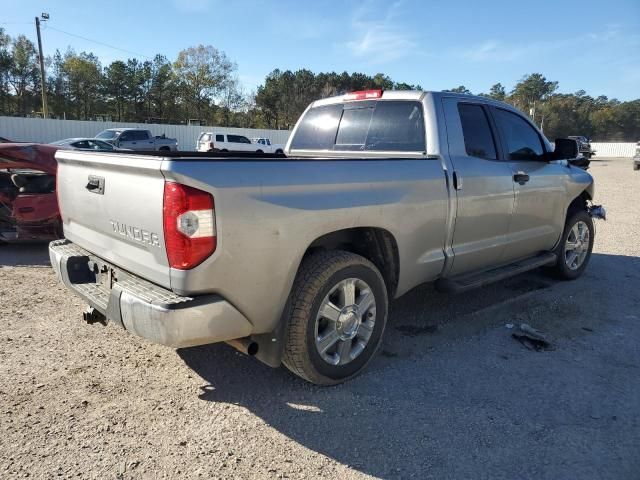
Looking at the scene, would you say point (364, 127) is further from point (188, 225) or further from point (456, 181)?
point (188, 225)

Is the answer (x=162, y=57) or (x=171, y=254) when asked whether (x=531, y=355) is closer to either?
(x=171, y=254)

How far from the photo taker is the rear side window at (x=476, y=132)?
158 inches

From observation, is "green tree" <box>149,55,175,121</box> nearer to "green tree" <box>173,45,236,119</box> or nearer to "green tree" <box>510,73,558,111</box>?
"green tree" <box>173,45,236,119</box>

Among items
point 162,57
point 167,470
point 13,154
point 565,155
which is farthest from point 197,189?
point 162,57

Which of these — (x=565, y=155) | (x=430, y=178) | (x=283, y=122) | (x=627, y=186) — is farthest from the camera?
(x=283, y=122)

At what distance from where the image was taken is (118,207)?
9.02 feet

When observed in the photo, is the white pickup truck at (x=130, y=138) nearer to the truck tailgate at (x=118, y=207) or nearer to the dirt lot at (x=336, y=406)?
the truck tailgate at (x=118, y=207)

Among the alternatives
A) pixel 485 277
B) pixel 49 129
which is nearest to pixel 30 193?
pixel 485 277

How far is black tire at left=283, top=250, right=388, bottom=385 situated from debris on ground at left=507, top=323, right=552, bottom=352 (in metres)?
1.63

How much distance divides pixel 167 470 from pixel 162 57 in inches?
2672

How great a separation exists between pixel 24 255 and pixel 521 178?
251 inches

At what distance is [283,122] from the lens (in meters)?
68.1

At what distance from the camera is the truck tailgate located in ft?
8.07

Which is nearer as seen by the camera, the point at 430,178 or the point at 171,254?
the point at 171,254
